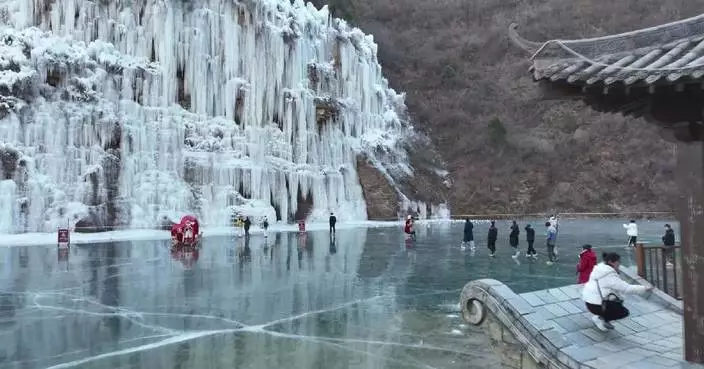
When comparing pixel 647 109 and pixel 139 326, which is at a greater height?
pixel 647 109

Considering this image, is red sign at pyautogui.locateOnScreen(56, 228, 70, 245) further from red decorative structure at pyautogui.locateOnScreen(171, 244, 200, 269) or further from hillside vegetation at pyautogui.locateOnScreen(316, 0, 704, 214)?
hillside vegetation at pyautogui.locateOnScreen(316, 0, 704, 214)

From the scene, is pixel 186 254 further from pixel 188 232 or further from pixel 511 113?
pixel 511 113

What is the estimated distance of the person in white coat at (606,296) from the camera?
6.15m

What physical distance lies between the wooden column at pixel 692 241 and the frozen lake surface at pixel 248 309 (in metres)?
2.08

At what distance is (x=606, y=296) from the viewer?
6219mm

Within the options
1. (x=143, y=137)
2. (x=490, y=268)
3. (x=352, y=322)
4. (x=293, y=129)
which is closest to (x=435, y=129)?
(x=293, y=129)

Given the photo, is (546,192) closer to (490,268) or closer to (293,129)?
(293,129)

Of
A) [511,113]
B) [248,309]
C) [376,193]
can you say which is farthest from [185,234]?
[511,113]

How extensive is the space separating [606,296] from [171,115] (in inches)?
1212

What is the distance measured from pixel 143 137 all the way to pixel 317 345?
2724 centimetres

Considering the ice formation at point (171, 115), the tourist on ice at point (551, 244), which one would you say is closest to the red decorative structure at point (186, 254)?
the ice formation at point (171, 115)

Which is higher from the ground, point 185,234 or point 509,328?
point 185,234

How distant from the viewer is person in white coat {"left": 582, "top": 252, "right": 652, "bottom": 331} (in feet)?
20.2

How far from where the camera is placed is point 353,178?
4300 cm
